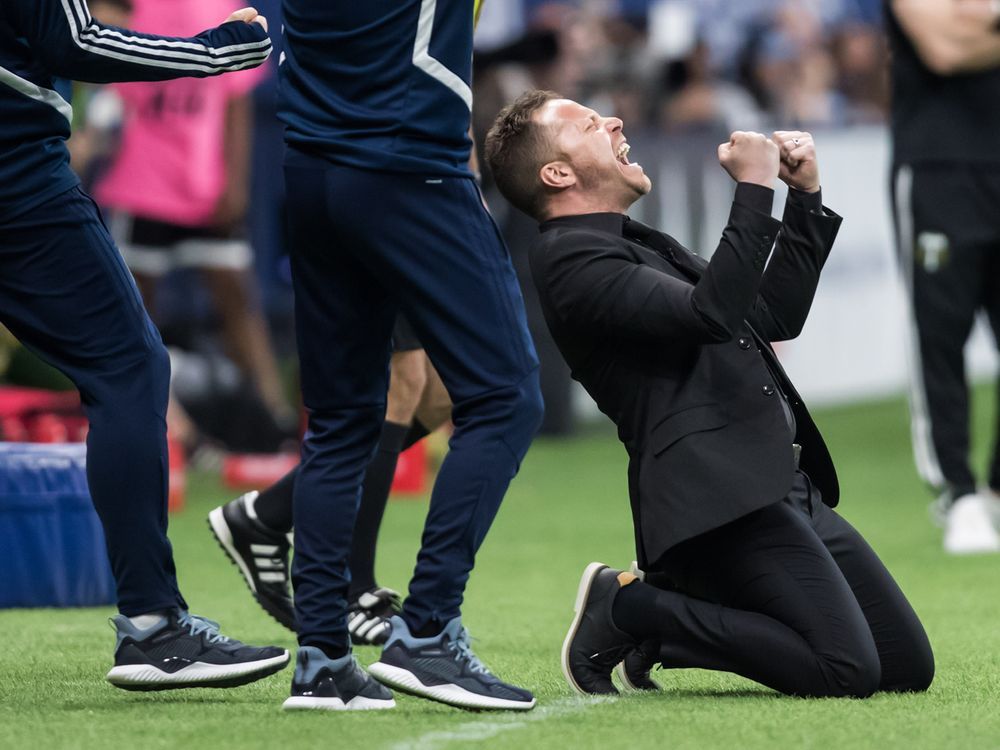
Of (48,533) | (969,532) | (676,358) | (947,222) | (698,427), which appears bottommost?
(969,532)

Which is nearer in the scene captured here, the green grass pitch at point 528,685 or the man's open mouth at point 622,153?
the green grass pitch at point 528,685

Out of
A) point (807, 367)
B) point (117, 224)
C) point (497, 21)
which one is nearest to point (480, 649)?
point (117, 224)

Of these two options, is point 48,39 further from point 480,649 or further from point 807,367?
point 807,367

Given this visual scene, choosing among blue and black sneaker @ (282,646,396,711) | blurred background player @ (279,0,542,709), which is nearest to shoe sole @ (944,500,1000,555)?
blurred background player @ (279,0,542,709)

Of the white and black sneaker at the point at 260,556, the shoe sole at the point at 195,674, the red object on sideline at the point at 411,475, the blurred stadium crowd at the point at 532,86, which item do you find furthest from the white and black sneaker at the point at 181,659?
the red object on sideline at the point at 411,475

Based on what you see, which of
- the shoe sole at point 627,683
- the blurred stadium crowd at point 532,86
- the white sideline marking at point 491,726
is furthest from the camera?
the blurred stadium crowd at point 532,86

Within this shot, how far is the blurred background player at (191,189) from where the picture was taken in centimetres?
927

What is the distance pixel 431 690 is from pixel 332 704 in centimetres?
23

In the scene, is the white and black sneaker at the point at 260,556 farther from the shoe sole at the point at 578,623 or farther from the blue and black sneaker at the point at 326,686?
the blue and black sneaker at the point at 326,686

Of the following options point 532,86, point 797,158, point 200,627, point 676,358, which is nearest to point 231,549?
point 200,627

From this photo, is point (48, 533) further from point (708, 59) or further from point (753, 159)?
point (708, 59)

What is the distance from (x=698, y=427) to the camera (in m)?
4.04

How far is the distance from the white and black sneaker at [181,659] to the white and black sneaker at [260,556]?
90cm

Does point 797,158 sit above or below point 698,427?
above
